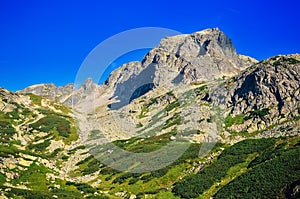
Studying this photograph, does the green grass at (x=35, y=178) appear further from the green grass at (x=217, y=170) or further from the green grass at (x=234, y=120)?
the green grass at (x=234, y=120)

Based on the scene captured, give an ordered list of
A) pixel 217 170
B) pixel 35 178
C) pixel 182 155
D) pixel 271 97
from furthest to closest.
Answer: pixel 271 97 < pixel 182 155 < pixel 35 178 < pixel 217 170

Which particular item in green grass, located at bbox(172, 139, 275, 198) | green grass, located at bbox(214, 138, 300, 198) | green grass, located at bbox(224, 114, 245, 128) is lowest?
green grass, located at bbox(214, 138, 300, 198)

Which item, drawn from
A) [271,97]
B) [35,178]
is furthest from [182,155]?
[271,97]

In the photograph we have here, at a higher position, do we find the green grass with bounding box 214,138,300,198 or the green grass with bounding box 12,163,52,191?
the green grass with bounding box 12,163,52,191

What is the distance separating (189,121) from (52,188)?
4452 inches

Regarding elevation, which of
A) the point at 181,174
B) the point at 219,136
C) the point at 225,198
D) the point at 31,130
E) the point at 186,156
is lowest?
the point at 225,198

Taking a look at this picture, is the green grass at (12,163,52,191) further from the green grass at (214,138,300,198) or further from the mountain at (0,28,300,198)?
the green grass at (214,138,300,198)

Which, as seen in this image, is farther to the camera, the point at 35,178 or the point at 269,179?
the point at 35,178

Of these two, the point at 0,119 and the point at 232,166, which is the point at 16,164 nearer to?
the point at 232,166

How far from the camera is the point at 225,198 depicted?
67.5 metres

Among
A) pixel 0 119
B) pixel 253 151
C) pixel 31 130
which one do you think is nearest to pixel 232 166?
pixel 253 151

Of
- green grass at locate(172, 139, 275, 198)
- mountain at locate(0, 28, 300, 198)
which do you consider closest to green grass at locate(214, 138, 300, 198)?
mountain at locate(0, 28, 300, 198)

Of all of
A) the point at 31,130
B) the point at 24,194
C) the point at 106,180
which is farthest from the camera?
the point at 31,130

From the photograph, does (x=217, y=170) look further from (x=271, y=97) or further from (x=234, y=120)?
(x=271, y=97)
